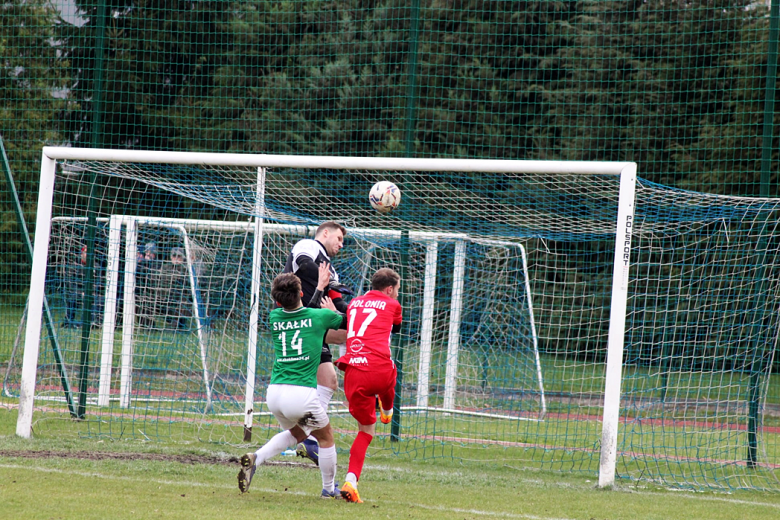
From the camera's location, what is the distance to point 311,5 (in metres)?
19.1

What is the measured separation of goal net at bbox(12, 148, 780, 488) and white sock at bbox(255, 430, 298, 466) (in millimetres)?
2584

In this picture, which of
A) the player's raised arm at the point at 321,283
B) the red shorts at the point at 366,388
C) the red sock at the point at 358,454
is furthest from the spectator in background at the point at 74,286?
the red sock at the point at 358,454

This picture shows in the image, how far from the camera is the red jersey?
18.5 feet

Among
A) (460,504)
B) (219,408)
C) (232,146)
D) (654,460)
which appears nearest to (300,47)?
(232,146)

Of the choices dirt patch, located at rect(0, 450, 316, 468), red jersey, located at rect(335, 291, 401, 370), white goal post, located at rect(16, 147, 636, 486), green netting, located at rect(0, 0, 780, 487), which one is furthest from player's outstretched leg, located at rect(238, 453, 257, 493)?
green netting, located at rect(0, 0, 780, 487)

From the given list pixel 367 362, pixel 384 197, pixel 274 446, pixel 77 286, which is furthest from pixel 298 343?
pixel 77 286

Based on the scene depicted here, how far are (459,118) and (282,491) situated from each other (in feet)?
45.5

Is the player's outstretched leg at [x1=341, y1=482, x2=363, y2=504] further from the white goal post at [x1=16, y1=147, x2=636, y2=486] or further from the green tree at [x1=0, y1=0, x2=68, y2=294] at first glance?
the green tree at [x1=0, y1=0, x2=68, y2=294]

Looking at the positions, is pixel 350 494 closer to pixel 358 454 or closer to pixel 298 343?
pixel 358 454

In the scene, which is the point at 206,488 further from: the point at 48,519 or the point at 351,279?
the point at 351,279

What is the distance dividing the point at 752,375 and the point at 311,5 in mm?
14648

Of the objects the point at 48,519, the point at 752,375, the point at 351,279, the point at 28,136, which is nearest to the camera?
the point at 48,519

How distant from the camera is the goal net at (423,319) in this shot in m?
7.36

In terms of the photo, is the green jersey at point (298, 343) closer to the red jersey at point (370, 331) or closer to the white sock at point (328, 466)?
the red jersey at point (370, 331)
